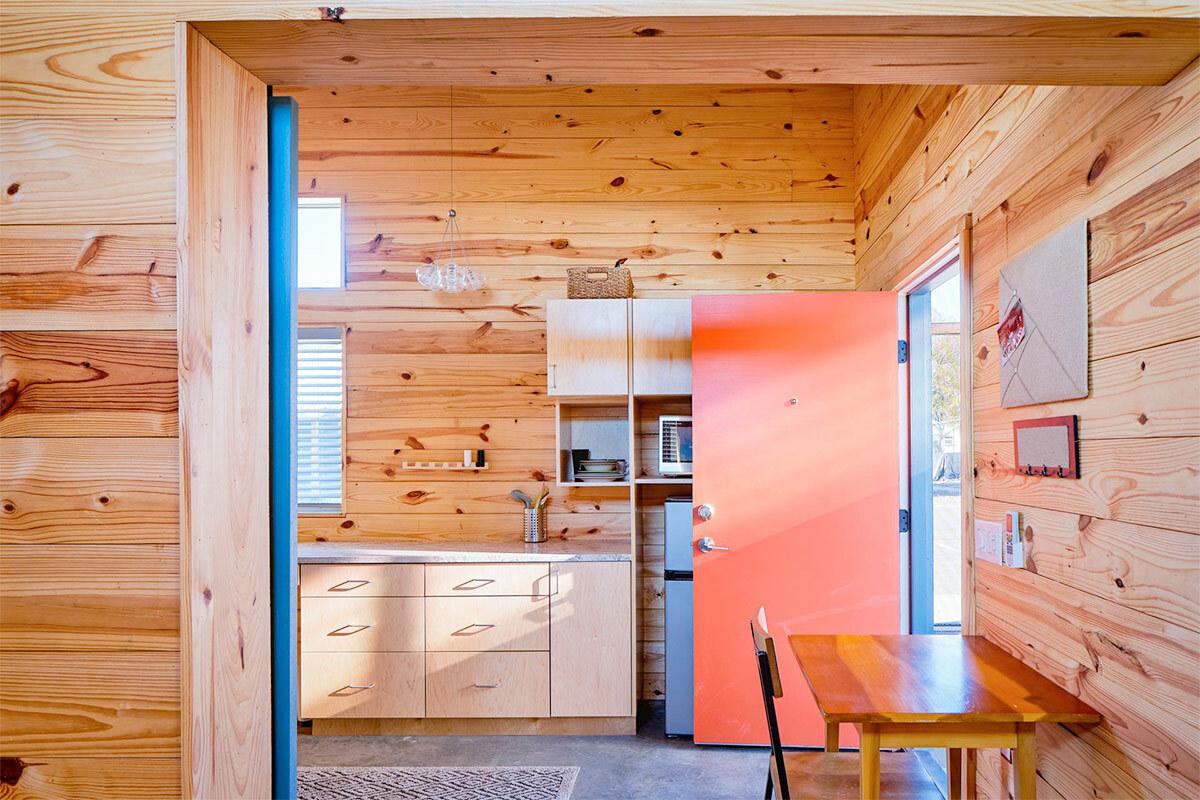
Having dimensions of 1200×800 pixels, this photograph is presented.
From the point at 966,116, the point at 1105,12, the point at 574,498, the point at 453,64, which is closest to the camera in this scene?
the point at 1105,12

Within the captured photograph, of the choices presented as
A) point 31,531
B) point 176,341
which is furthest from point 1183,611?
point 31,531

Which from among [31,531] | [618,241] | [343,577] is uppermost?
[618,241]

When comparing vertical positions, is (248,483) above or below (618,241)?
below

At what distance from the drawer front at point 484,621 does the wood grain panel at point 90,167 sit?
2676 mm

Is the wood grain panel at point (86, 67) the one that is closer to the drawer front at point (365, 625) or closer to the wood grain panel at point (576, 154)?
the drawer front at point (365, 625)

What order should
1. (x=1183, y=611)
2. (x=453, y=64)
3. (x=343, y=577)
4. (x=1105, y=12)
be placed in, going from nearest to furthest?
1. (x=1105, y=12)
2. (x=453, y=64)
3. (x=1183, y=611)
4. (x=343, y=577)

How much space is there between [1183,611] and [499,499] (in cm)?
315

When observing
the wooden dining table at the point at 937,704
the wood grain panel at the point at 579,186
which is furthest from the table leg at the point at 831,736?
the wood grain panel at the point at 579,186

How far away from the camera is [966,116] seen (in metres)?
2.54

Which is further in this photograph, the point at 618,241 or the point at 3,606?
the point at 618,241

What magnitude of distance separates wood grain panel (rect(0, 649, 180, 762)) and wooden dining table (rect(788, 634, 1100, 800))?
123 cm

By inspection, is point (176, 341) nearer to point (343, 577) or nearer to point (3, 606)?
point (3, 606)

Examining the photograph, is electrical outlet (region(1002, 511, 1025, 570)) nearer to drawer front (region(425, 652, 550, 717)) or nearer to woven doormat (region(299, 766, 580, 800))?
woven doormat (region(299, 766, 580, 800))

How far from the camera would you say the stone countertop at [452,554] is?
359 centimetres
